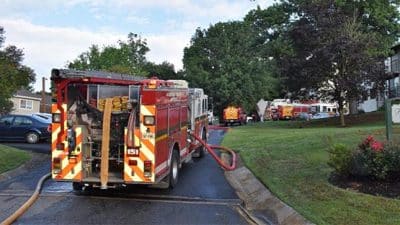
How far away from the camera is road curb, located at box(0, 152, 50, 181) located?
14977 millimetres

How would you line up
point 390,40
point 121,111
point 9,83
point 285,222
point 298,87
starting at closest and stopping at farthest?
point 285,222, point 121,111, point 9,83, point 298,87, point 390,40

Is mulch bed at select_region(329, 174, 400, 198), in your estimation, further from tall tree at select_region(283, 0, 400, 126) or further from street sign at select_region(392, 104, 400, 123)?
tall tree at select_region(283, 0, 400, 126)

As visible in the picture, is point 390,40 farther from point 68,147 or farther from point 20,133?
point 68,147

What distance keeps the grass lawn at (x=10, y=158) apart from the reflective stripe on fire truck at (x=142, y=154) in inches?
208

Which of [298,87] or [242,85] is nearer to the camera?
[298,87]

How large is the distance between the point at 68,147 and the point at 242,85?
62537 mm

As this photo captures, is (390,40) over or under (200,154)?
over

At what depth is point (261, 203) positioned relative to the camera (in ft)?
37.5

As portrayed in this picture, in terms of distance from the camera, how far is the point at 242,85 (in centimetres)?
7362

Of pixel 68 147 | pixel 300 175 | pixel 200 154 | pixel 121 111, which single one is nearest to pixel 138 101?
pixel 121 111

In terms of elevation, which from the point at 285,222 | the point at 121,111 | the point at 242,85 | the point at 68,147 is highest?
the point at 242,85

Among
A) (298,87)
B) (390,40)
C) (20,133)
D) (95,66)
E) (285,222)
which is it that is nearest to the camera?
(285,222)

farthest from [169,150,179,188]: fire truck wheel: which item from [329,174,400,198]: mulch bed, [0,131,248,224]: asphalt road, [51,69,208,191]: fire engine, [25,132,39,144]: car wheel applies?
[25,132,39,144]: car wheel

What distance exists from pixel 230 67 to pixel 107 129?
206 feet
